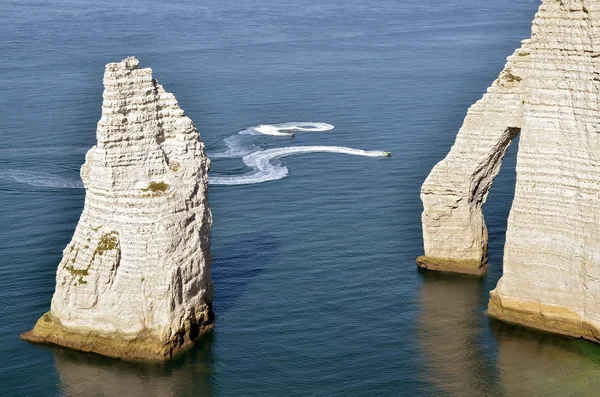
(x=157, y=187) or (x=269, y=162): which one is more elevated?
(x=157, y=187)

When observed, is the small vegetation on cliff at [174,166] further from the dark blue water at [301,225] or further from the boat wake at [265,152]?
the boat wake at [265,152]

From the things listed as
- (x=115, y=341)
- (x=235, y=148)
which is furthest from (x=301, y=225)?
(x=235, y=148)

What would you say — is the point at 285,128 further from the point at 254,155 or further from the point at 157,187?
the point at 157,187

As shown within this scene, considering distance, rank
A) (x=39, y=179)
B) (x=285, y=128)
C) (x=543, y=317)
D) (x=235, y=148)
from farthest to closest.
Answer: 1. (x=285, y=128)
2. (x=235, y=148)
3. (x=39, y=179)
4. (x=543, y=317)

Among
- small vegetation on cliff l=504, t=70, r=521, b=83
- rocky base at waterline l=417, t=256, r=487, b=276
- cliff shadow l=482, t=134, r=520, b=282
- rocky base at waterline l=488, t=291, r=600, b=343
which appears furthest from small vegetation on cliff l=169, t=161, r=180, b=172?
cliff shadow l=482, t=134, r=520, b=282

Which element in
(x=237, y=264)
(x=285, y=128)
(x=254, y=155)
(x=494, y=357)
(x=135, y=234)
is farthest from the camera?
(x=285, y=128)

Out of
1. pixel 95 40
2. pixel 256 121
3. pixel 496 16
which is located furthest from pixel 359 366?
pixel 496 16

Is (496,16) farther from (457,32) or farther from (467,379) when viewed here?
→ (467,379)
